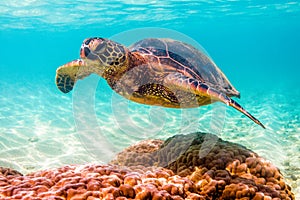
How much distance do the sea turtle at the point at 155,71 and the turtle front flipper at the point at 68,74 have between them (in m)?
0.03

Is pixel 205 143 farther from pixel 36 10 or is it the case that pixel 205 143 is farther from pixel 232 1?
pixel 36 10

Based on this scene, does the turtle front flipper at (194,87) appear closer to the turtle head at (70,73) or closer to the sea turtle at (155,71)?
the sea turtle at (155,71)

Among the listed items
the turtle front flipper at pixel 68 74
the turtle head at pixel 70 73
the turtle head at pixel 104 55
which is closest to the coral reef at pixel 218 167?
the turtle head at pixel 104 55

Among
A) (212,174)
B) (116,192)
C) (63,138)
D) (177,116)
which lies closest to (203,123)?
(177,116)

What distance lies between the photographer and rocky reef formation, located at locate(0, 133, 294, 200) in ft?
7.48

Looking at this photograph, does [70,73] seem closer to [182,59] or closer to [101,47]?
[101,47]

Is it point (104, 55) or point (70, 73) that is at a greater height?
point (70, 73)

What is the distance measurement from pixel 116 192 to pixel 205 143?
1.90m

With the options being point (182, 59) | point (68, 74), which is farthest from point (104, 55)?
point (68, 74)

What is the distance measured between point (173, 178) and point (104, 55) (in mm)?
2266

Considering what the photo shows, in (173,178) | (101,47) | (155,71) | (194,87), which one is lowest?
(173,178)

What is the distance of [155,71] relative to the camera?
15.6 feet

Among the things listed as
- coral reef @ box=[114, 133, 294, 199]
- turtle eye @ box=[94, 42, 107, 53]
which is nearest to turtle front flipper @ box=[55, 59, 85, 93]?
turtle eye @ box=[94, 42, 107, 53]

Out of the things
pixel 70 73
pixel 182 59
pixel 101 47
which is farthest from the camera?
pixel 70 73
